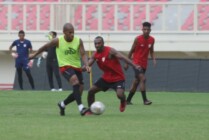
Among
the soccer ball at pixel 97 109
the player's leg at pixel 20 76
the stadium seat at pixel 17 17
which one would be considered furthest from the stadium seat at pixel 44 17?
the soccer ball at pixel 97 109

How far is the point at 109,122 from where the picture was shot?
15.3 m

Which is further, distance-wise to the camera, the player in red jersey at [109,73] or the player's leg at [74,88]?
the player in red jersey at [109,73]

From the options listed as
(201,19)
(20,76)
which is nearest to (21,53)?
(20,76)

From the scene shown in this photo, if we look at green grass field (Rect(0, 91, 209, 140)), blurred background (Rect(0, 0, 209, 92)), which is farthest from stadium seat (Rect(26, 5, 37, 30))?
green grass field (Rect(0, 91, 209, 140))

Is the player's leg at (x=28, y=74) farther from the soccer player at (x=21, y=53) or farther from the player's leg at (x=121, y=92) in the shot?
the player's leg at (x=121, y=92)

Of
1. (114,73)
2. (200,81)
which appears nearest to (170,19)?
(200,81)

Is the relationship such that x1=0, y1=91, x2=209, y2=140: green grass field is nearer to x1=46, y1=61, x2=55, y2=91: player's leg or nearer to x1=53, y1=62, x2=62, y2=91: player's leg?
x1=53, y1=62, x2=62, y2=91: player's leg

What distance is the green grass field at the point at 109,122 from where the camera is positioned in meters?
12.9

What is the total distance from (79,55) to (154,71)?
45.1 ft

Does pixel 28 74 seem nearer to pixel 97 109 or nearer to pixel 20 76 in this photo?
pixel 20 76

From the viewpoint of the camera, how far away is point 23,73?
1299 inches

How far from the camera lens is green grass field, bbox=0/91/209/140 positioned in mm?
12851

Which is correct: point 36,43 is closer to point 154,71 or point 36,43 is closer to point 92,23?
point 92,23

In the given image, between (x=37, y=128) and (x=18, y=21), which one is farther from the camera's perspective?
(x=18, y=21)
